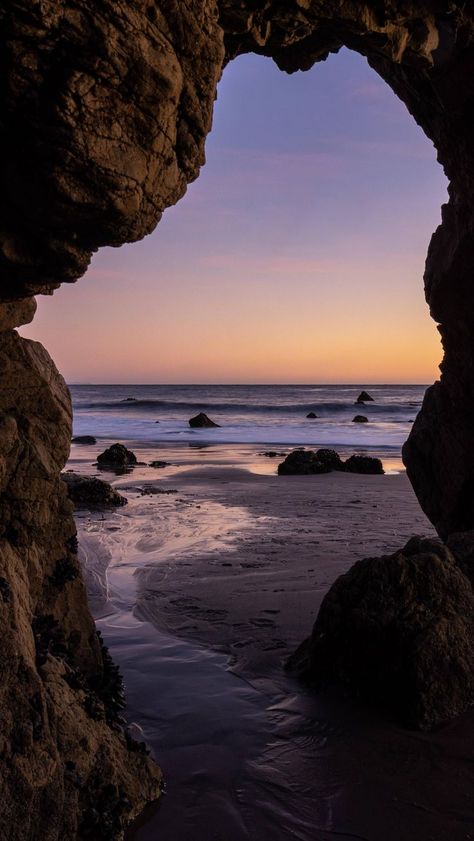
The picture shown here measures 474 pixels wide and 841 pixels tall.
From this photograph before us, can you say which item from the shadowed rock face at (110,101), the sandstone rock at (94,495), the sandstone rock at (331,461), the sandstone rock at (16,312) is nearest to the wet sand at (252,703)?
the sandstone rock at (94,495)

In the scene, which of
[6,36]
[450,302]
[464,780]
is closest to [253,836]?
[464,780]

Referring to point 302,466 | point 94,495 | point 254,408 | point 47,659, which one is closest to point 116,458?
point 302,466

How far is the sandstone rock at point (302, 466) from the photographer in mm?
17266

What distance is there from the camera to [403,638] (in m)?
4.84

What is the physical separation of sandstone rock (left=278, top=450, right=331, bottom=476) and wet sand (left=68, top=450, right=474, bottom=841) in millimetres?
6570

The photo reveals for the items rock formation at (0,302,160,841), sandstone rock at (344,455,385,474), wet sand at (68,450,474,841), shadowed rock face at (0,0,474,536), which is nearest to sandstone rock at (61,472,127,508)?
wet sand at (68,450,474,841)

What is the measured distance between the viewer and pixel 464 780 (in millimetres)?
4020

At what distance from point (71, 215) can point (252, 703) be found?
372 cm

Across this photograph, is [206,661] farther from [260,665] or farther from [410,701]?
[410,701]

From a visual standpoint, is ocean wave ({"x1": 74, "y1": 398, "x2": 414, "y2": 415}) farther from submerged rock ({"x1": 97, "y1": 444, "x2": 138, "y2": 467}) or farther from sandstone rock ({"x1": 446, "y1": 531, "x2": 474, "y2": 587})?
sandstone rock ({"x1": 446, "y1": 531, "x2": 474, "y2": 587})

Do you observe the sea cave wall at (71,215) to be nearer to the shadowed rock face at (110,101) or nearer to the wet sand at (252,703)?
the shadowed rock face at (110,101)

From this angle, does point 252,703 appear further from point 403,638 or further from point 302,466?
point 302,466

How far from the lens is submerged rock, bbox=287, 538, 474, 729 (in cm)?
473

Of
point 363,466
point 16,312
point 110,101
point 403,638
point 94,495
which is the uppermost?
point 110,101
